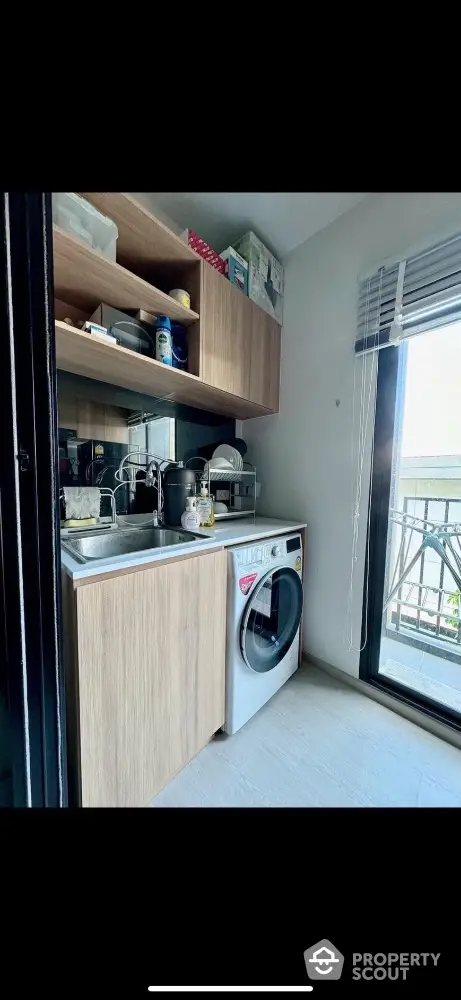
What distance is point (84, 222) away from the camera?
92 centimetres

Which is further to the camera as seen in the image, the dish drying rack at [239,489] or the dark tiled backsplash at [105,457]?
the dish drying rack at [239,489]

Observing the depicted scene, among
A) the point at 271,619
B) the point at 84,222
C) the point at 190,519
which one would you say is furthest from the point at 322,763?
the point at 84,222

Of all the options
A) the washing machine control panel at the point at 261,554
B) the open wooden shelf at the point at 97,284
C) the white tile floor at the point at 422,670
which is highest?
the open wooden shelf at the point at 97,284

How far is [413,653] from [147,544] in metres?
1.64

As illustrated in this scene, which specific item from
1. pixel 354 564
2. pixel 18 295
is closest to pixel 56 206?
pixel 18 295

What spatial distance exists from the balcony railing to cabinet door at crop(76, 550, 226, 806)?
1067 millimetres

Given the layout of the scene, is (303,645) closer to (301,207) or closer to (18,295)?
(18,295)

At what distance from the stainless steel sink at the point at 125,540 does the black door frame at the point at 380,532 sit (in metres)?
0.94

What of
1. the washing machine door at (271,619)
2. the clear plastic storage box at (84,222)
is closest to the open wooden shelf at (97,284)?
the clear plastic storage box at (84,222)

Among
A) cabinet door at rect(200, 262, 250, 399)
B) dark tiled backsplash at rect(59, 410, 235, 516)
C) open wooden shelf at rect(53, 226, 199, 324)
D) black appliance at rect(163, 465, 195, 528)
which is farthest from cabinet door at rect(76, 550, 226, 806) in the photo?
open wooden shelf at rect(53, 226, 199, 324)

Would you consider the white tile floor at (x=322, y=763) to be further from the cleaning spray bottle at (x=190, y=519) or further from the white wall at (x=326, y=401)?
the cleaning spray bottle at (x=190, y=519)

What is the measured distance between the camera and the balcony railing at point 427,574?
4.94 feet
